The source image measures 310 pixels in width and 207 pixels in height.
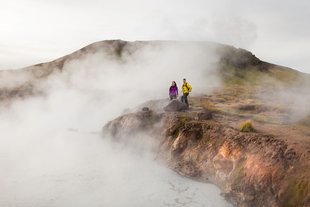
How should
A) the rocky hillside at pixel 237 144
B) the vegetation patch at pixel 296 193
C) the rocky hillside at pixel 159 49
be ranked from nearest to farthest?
the vegetation patch at pixel 296 193
the rocky hillside at pixel 237 144
the rocky hillside at pixel 159 49

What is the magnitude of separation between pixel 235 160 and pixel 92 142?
17526 mm

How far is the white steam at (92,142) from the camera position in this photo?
64.6 ft

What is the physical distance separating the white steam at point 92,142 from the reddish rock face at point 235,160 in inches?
40.9

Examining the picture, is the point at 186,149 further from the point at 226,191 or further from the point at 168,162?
the point at 226,191

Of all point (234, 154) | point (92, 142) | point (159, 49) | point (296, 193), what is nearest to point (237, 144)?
point (234, 154)

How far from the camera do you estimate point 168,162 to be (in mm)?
24719

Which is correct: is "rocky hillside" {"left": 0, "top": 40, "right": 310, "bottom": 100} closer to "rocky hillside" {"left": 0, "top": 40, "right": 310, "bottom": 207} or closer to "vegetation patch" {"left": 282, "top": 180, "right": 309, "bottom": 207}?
"rocky hillside" {"left": 0, "top": 40, "right": 310, "bottom": 207}

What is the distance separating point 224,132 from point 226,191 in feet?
14.9

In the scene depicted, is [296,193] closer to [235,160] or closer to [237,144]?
[235,160]

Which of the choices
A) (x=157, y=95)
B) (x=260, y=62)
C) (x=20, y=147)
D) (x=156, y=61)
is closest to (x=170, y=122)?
(x=20, y=147)

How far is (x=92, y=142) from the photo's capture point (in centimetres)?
3422

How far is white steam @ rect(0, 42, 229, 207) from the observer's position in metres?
19.7

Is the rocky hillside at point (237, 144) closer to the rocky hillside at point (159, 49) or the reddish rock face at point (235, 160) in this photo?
the reddish rock face at point (235, 160)

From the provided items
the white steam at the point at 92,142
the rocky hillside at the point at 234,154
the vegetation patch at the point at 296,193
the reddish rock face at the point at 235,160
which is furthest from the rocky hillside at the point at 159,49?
the vegetation patch at the point at 296,193
